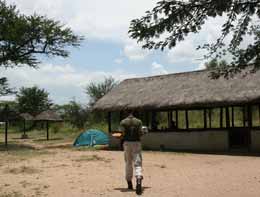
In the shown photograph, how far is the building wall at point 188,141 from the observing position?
78.3ft

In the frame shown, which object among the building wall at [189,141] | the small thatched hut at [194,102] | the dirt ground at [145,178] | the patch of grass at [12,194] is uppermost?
the small thatched hut at [194,102]

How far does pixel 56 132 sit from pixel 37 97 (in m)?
20.5

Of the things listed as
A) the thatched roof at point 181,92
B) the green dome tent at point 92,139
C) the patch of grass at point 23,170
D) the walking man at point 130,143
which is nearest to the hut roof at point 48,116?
the thatched roof at point 181,92

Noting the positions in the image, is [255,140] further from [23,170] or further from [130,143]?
[130,143]

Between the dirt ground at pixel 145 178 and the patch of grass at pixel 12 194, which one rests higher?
the dirt ground at pixel 145 178

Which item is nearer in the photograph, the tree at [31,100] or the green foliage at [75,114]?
the green foliage at [75,114]

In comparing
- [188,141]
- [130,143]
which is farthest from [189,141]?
[130,143]

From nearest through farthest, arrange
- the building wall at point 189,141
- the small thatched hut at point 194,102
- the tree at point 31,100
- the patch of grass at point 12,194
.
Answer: the patch of grass at point 12,194
the small thatched hut at point 194,102
the building wall at point 189,141
the tree at point 31,100

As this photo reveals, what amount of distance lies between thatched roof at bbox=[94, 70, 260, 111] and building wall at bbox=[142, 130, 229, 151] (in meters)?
1.66

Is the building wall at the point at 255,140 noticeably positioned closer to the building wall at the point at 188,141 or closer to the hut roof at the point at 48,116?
the building wall at the point at 188,141

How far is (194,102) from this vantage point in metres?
23.7

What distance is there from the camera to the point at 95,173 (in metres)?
15.1

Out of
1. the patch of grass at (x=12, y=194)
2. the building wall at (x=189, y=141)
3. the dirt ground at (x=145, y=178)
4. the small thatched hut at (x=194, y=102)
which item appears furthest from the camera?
the building wall at (x=189, y=141)

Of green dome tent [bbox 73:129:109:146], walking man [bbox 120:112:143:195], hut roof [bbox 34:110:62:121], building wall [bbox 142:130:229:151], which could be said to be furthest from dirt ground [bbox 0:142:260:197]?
hut roof [bbox 34:110:62:121]
